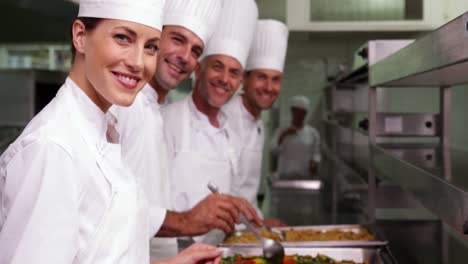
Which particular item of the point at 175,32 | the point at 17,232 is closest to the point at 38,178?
the point at 17,232

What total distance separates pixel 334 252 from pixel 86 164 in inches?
46.1

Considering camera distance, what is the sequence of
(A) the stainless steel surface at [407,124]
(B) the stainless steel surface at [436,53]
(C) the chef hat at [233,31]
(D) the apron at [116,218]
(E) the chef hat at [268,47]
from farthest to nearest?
(E) the chef hat at [268,47], (C) the chef hat at [233,31], (A) the stainless steel surface at [407,124], (D) the apron at [116,218], (B) the stainless steel surface at [436,53]

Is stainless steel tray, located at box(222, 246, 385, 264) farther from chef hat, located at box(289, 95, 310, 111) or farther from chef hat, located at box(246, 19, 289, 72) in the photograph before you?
chef hat, located at box(289, 95, 310, 111)

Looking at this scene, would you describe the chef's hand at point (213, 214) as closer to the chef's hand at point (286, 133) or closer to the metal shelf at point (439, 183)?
the metal shelf at point (439, 183)

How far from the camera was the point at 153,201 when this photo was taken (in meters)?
1.80

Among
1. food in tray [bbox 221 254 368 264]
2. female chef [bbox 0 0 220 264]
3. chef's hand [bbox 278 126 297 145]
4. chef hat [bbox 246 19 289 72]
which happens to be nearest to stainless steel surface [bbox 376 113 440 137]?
food in tray [bbox 221 254 368 264]

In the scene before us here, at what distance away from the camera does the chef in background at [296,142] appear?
17.4ft

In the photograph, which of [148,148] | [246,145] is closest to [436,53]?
[148,148]

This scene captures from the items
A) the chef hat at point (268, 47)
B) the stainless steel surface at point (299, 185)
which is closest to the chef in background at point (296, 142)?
the stainless steel surface at point (299, 185)

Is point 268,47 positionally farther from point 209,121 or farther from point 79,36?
point 79,36

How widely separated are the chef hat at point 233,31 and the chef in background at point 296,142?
9.03 feet

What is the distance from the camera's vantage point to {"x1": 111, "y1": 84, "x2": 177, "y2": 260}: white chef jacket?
1669mm

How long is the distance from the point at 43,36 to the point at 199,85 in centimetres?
72

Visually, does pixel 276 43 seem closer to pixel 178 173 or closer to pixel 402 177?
pixel 178 173
